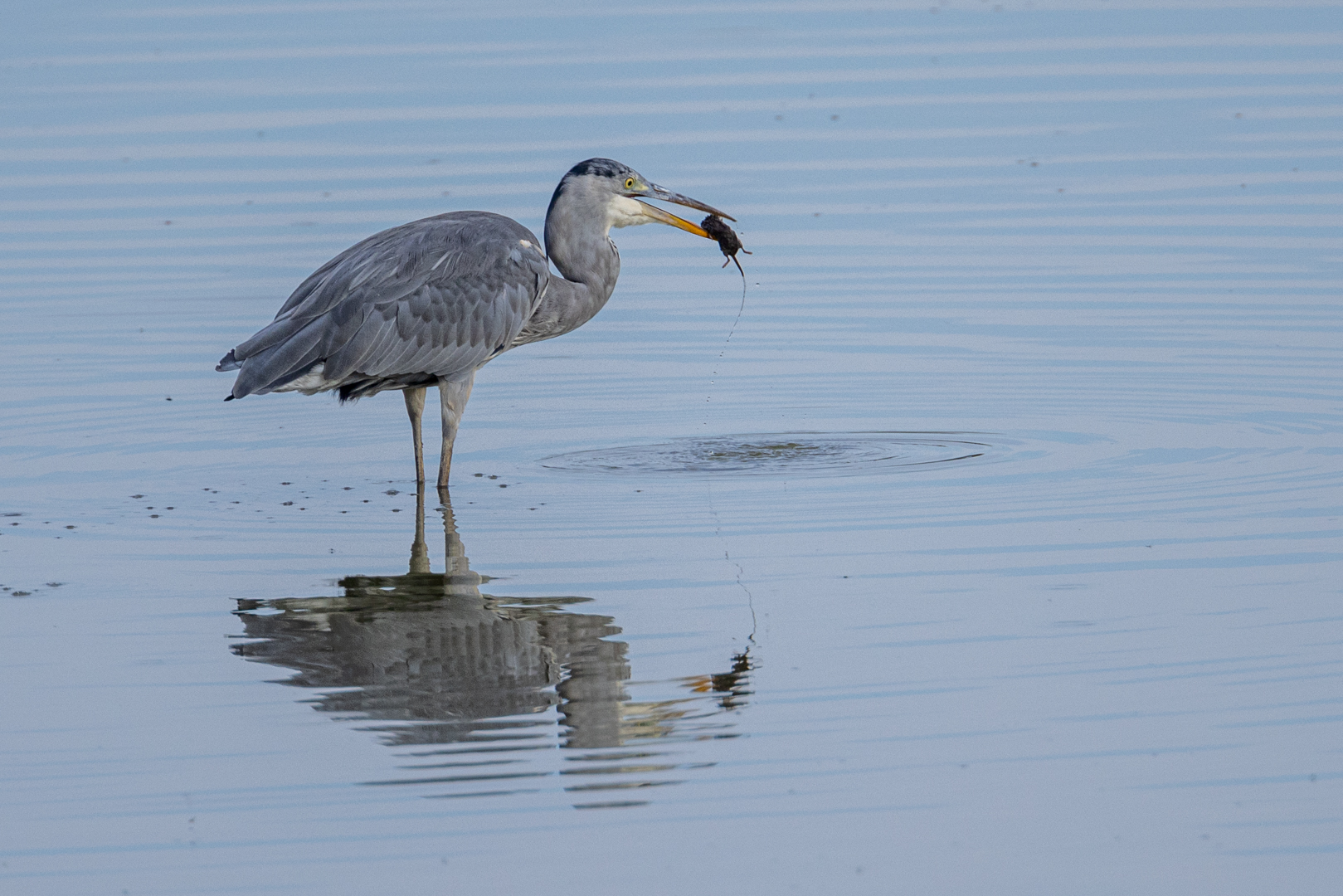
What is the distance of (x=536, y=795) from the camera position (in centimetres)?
656

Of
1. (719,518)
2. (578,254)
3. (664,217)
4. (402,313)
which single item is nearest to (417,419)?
(402,313)

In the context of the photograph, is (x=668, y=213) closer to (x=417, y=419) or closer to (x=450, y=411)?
(x=450, y=411)

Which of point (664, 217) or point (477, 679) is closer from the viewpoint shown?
point (477, 679)

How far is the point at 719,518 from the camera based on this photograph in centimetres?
995

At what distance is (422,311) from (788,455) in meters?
2.16

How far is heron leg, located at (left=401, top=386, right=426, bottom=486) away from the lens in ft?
36.2

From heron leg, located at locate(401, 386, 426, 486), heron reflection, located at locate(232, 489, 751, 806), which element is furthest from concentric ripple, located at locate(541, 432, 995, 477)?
heron reflection, located at locate(232, 489, 751, 806)

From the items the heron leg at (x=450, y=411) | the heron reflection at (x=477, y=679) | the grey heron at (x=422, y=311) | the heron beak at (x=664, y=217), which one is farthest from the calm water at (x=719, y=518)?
the heron beak at (x=664, y=217)

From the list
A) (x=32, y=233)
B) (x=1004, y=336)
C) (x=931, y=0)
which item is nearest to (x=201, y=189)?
(x=32, y=233)

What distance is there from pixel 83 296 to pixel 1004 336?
7.16m

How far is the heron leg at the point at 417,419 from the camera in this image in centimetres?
1104

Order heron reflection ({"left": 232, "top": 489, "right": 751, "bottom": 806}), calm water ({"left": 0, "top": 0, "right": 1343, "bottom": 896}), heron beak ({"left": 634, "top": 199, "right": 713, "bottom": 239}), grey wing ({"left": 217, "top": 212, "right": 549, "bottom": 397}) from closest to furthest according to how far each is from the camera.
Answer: calm water ({"left": 0, "top": 0, "right": 1343, "bottom": 896}) < heron reflection ({"left": 232, "top": 489, "right": 751, "bottom": 806}) < grey wing ({"left": 217, "top": 212, "right": 549, "bottom": 397}) < heron beak ({"left": 634, "top": 199, "right": 713, "bottom": 239})

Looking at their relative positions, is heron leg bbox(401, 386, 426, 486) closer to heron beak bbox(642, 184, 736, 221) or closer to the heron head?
the heron head

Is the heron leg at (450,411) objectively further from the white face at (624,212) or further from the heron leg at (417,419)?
the white face at (624,212)
